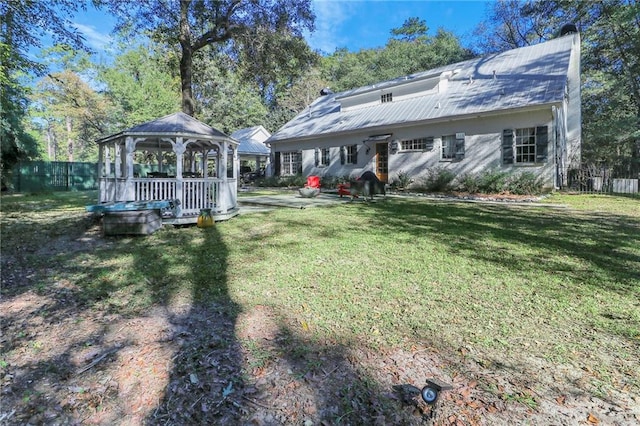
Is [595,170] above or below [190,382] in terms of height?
above

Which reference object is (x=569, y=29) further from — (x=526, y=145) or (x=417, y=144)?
(x=417, y=144)

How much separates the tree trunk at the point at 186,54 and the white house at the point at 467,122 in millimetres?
7741

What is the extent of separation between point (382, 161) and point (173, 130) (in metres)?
12.0

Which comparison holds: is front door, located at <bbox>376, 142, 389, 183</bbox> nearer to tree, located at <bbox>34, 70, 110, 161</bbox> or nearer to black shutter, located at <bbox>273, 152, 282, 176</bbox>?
black shutter, located at <bbox>273, 152, 282, 176</bbox>

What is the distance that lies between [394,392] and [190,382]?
1.36 metres

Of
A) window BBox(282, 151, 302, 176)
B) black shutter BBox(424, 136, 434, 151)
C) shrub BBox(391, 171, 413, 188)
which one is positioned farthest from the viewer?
window BBox(282, 151, 302, 176)

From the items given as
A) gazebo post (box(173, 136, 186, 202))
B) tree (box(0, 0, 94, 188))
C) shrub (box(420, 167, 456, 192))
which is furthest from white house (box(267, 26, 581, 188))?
tree (box(0, 0, 94, 188))

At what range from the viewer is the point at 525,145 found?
535 inches

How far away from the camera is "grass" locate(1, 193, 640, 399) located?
2.90m

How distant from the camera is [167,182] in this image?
27.5ft

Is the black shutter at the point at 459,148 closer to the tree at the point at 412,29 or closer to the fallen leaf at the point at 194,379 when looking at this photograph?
the fallen leaf at the point at 194,379

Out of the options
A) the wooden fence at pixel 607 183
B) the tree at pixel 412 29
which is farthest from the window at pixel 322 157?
the tree at pixel 412 29

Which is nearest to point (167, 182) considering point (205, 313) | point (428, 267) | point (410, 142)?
point (205, 313)

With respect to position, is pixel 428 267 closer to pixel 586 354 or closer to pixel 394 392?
pixel 586 354
